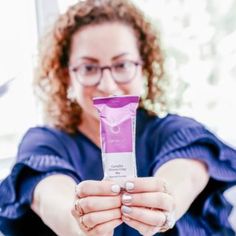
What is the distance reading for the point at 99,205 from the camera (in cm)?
47

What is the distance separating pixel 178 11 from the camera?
1.09 m

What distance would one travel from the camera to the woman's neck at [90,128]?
854 millimetres

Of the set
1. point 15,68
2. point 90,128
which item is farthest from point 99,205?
point 15,68

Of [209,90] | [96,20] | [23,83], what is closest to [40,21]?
[23,83]

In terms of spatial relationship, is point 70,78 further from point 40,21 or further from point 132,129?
point 132,129

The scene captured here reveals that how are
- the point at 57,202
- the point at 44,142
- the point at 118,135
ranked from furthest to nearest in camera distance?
1. the point at 44,142
2. the point at 57,202
3. the point at 118,135

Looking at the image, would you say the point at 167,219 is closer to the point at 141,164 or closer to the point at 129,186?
the point at 129,186

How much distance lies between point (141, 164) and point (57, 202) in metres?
0.23

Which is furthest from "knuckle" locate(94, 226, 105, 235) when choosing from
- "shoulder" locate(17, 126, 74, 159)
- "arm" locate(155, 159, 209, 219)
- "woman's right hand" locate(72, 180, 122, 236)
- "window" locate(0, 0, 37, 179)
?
"window" locate(0, 0, 37, 179)

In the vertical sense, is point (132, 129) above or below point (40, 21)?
below

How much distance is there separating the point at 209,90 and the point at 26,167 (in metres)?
0.60

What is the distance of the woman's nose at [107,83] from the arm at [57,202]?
194 millimetres

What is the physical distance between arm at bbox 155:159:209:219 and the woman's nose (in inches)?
7.4

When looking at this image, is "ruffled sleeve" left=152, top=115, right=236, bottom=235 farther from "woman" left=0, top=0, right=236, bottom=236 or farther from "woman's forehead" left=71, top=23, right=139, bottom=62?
"woman's forehead" left=71, top=23, right=139, bottom=62
